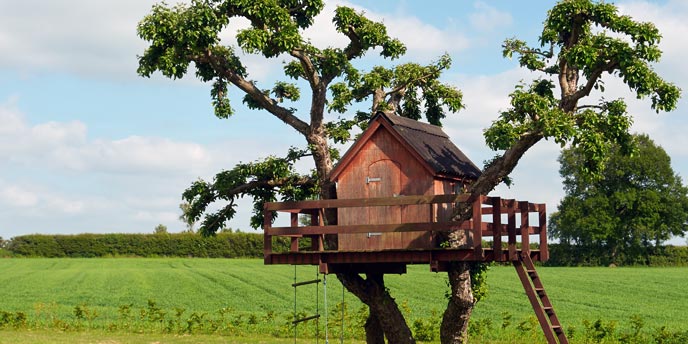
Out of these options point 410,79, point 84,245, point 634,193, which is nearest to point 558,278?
point 634,193

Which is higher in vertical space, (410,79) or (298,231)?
(410,79)

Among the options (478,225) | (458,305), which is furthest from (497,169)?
(458,305)

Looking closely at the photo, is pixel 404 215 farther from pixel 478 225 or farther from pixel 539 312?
pixel 539 312

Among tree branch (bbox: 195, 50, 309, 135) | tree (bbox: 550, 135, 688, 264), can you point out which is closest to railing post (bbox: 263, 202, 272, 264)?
tree branch (bbox: 195, 50, 309, 135)

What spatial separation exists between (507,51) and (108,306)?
2960 cm

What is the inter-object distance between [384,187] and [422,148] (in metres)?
1.39

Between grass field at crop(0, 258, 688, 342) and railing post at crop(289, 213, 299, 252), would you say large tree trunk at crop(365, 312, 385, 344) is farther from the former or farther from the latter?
grass field at crop(0, 258, 688, 342)

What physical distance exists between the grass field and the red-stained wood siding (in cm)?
926

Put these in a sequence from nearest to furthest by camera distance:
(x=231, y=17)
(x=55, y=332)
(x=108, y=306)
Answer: (x=231, y=17) < (x=55, y=332) < (x=108, y=306)

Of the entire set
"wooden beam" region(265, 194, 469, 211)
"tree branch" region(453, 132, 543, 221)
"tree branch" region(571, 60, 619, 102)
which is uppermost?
"tree branch" region(571, 60, 619, 102)

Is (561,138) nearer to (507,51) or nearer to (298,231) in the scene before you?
(507,51)

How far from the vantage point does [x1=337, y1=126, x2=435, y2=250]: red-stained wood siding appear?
22859 mm

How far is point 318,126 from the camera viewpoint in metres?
26.2

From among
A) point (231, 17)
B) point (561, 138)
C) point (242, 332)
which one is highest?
point (231, 17)
